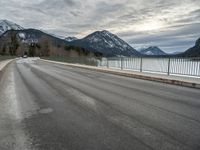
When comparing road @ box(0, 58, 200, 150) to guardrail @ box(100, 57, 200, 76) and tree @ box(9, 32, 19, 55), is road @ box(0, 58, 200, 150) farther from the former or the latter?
tree @ box(9, 32, 19, 55)

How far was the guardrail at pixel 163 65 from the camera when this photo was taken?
1721cm

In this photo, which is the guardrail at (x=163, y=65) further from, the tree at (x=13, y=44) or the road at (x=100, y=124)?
the tree at (x=13, y=44)

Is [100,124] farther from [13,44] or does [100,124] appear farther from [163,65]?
[13,44]

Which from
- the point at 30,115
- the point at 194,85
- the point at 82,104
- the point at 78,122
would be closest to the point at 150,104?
the point at 82,104

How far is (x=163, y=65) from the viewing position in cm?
2005

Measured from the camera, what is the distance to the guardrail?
17212 millimetres

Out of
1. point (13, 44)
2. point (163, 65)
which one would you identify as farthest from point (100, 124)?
point (13, 44)

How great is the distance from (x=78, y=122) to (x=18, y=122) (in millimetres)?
1485

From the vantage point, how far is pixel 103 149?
4316mm

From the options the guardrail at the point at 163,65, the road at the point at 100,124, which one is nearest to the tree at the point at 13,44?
the guardrail at the point at 163,65

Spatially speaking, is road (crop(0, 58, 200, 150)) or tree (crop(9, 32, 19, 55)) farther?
tree (crop(9, 32, 19, 55))

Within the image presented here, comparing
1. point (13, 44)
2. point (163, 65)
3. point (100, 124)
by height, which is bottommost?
point (100, 124)

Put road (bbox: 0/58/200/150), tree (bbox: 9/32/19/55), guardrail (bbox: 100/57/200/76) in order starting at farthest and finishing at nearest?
1. tree (bbox: 9/32/19/55)
2. guardrail (bbox: 100/57/200/76)
3. road (bbox: 0/58/200/150)

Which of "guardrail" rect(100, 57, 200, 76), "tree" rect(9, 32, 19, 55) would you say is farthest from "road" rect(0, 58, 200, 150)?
"tree" rect(9, 32, 19, 55)
